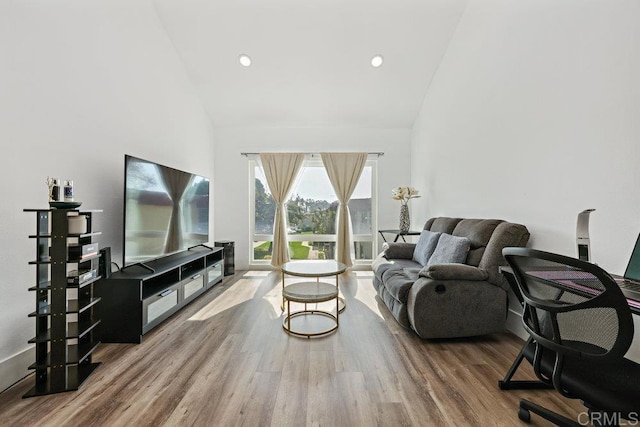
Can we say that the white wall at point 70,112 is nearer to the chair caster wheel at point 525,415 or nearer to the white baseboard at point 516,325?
the chair caster wheel at point 525,415

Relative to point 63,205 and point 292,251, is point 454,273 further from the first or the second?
point 292,251

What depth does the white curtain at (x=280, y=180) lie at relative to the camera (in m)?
4.68

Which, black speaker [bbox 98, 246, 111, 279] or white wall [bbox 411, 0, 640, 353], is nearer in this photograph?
white wall [bbox 411, 0, 640, 353]

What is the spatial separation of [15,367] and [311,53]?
394 centimetres

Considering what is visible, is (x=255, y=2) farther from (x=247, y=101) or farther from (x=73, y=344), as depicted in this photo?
(x=73, y=344)

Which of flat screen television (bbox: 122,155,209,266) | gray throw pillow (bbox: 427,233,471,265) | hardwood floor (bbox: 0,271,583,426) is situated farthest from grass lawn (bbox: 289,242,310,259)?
gray throw pillow (bbox: 427,233,471,265)

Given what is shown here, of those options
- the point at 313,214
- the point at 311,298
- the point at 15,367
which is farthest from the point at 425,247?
the point at 15,367

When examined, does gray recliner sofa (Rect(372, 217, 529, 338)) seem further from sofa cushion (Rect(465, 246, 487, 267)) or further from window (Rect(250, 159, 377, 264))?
window (Rect(250, 159, 377, 264))

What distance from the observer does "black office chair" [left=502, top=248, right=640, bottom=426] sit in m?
0.91

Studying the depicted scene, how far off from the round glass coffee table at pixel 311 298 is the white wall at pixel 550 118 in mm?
1719

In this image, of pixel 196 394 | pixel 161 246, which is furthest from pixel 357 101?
pixel 196 394

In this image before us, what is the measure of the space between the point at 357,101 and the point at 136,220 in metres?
3.37

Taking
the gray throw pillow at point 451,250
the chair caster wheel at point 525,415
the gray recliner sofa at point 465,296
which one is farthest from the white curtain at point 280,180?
the chair caster wheel at point 525,415

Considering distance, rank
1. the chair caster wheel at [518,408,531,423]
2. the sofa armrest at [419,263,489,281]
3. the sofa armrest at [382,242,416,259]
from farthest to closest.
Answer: the sofa armrest at [382,242,416,259], the sofa armrest at [419,263,489,281], the chair caster wheel at [518,408,531,423]
